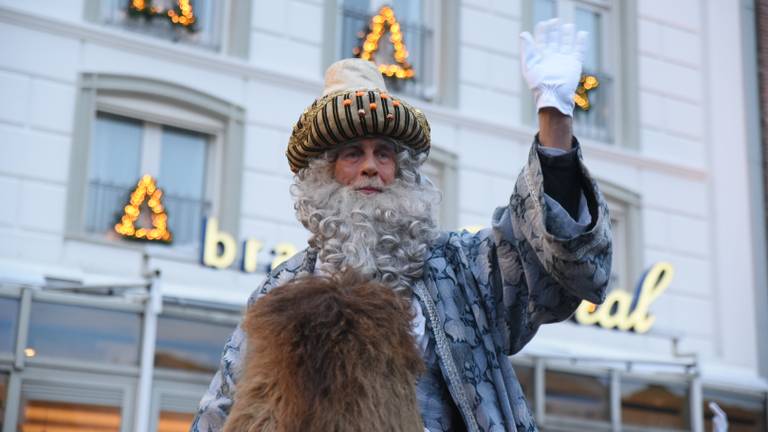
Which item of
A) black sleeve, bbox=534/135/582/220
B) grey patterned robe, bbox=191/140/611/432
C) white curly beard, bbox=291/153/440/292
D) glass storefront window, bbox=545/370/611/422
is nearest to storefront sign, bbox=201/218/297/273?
glass storefront window, bbox=545/370/611/422

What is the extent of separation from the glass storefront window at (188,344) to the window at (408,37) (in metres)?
3.02

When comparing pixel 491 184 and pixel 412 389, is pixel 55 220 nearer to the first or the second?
pixel 491 184

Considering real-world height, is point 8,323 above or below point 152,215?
below

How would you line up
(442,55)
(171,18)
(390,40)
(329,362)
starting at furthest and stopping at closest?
(442,55) < (390,40) < (171,18) < (329,362)

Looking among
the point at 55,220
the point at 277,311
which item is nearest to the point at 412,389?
the point at 277,311

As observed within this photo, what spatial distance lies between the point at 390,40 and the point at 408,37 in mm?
355

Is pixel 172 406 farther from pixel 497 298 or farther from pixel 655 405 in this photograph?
pixel 497 298

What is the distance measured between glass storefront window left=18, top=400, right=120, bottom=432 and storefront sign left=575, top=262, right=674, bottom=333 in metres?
4.66

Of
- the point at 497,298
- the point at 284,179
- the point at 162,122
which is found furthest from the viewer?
the point at 284,179

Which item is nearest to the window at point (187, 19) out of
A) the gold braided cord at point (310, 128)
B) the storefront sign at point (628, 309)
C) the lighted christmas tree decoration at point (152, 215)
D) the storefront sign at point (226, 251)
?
the lighted christmas tree decoration at point (152, 215)

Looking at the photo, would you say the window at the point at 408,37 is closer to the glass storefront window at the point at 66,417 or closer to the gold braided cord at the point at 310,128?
the glass storefront window at the point at 66,417

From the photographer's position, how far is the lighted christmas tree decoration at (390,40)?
12211mm

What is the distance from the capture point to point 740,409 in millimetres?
13648

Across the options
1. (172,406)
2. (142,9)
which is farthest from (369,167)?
(142,9)
